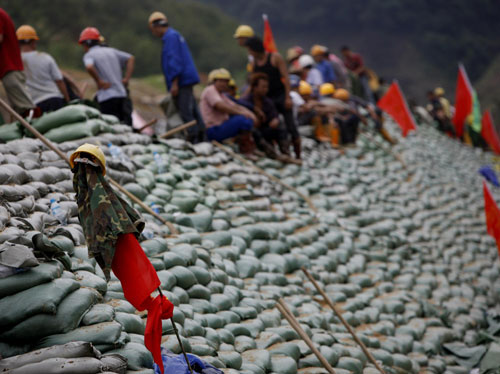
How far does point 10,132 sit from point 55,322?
247cm

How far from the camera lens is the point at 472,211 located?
891 centimetres

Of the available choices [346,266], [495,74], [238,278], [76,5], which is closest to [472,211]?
[346,266]

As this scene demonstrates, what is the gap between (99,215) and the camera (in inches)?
120

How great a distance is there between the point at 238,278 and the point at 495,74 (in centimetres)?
2231

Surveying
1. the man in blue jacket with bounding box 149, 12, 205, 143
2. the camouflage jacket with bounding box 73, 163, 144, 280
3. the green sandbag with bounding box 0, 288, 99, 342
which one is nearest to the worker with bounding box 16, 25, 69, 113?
the man in blue jacket with bounding box 149, 12, 205, 143

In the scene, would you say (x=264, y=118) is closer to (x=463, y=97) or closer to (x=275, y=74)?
(x=275, y=74)

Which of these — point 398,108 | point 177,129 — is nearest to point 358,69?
point 398,108

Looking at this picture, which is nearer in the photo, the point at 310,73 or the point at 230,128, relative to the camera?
the point at 230,128

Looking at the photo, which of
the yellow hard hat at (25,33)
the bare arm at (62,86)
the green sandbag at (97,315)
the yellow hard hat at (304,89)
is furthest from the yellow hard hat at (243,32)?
the green sandbag at (97,315)

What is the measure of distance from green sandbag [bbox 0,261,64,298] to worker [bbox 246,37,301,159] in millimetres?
4567

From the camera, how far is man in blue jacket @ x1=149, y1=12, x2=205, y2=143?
22.0 feet

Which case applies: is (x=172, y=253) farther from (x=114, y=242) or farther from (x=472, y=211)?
(x=472, y=211)

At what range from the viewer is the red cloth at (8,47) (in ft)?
17.5

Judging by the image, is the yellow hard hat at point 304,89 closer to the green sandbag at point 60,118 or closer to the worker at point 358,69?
the worker at point 358,69
